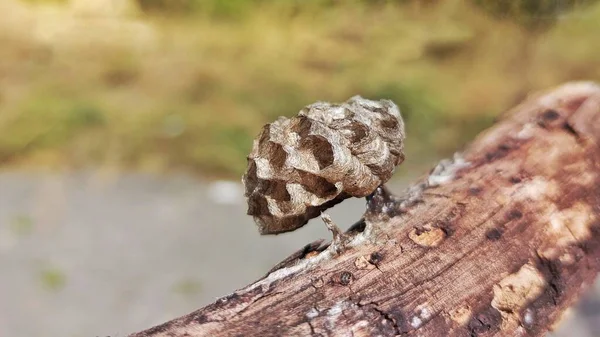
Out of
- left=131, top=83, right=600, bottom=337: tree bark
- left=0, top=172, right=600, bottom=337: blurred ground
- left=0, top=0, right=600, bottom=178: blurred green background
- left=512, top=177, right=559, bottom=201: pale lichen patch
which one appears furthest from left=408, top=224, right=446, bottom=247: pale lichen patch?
left=0, top=0, right=600, bottom=178: blurred green background

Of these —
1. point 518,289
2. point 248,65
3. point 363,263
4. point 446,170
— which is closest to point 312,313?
point 363,263

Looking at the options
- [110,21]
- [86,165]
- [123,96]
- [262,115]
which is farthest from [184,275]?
[110,21]

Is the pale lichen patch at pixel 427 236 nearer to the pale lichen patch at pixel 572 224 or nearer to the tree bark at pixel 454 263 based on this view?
the tree bark at pixel 454 263

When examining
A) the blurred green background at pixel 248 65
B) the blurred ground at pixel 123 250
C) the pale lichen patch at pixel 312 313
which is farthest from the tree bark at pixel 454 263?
the blurred green background at pixel 248 65

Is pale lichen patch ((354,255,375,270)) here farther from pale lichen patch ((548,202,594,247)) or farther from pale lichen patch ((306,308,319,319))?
pale lichen patch ((548,202,594,247))

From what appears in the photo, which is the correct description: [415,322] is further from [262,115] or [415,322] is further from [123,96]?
[123,96]

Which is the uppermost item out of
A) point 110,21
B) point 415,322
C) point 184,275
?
point 110,21
